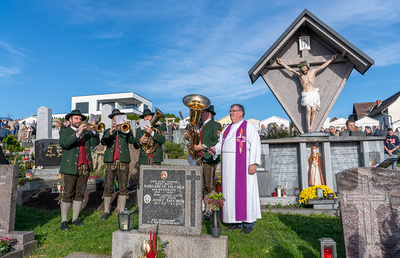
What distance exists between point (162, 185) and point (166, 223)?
570 millimetres

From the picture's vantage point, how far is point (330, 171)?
27.2ft

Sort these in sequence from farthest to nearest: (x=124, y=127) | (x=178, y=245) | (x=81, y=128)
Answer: (x=124, y=127) < (x=81, y=128) < (x=178, y=245)

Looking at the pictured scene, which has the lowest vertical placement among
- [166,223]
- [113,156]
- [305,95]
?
[166,223]

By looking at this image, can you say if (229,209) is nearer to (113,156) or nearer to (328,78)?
(113,156)

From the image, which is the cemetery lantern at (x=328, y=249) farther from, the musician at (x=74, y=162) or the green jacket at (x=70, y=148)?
the green jacket at (x=70, y=148)

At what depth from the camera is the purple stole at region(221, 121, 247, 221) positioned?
17.7 feet

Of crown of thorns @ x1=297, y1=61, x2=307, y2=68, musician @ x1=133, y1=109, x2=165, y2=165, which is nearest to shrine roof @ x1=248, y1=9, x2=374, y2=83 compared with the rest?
crown of thorns @ x1=297, y1=61, x2=307, y2=68

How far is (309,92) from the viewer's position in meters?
9.02

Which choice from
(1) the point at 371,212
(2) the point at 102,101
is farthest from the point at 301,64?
(2) the point at 102,101

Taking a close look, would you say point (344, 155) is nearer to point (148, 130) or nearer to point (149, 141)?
point (149, 141)

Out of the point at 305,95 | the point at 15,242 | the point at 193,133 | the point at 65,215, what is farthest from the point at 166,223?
the point at 305,95

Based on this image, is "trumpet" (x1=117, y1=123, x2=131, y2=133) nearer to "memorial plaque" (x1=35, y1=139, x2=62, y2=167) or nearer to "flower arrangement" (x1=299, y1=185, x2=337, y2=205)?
"flower arrangement" (x1=299, y1=185, x2=337, y2=205)

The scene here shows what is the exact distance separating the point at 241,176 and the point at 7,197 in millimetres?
4164

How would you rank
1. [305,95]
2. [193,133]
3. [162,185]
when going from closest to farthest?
1. [162,185]
2. [193,133]
3. [305,95]
